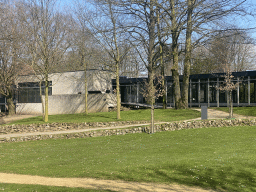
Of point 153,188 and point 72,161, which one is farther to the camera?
point 72,161

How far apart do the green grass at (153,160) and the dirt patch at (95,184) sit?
418 millimetres

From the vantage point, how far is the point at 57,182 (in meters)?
8.58

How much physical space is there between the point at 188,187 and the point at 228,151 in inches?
177

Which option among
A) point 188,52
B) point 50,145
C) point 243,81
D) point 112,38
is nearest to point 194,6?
point 188,52

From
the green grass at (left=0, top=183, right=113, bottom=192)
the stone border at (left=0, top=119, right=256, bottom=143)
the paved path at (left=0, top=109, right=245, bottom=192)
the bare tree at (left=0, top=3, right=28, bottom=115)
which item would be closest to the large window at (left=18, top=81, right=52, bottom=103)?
the bare tree at (left=0, top=3, right=28, bottom=115)

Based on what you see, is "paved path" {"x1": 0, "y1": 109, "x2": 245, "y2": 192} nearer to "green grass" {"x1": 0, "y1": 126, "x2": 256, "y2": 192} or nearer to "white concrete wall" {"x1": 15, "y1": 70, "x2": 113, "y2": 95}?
"green grass" {"x1": 0, "y1": 126, "x2": 256, "y2": 192}

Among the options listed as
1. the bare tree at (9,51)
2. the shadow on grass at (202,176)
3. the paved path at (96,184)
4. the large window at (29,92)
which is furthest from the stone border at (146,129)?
the large window at (29,92)

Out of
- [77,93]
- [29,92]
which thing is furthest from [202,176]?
[29,92]

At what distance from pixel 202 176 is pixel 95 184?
9.90ft

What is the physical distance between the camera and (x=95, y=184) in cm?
823

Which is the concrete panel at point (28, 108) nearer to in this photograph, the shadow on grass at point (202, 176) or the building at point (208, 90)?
the building at point (208, 90)

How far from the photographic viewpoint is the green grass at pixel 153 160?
855 cm

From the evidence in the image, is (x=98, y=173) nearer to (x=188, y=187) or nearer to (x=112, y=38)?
(x=188, y=187)

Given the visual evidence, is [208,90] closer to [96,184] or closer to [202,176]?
[202,176]
